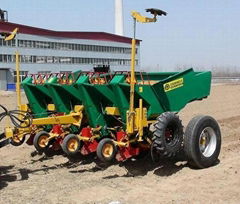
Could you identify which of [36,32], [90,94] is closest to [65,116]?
[90,94]

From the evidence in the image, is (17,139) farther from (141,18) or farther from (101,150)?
(141,18)

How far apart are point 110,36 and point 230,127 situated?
48.8 metres

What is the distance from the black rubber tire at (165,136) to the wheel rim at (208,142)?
0.49 metres

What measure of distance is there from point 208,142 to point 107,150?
175 centimetres

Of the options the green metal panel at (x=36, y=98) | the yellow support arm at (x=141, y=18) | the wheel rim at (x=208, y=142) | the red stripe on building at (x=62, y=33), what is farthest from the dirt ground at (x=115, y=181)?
the red stripe on building at (x=62, y=33)

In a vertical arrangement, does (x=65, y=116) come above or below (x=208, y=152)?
above

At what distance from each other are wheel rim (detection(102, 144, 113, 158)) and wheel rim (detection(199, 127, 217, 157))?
1.47m

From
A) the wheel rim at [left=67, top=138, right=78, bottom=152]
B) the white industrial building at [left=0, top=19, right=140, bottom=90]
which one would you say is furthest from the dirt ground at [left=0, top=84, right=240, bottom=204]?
the white industrial building at [left=0, top=19, right=140, bottom=90]

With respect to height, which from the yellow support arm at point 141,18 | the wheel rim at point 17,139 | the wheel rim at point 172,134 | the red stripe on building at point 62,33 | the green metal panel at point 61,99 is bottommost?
the wheel rim at point 17,139

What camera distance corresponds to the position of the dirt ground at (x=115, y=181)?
514cm

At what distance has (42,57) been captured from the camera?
48.4m

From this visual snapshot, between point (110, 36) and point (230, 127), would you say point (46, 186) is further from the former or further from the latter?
point (110, 36)

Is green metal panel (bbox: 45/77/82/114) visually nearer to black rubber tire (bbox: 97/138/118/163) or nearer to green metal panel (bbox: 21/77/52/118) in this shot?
green metal panel (bbox: 21/77/52/118)

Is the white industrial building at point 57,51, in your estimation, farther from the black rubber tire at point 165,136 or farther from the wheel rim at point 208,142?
the black rubber tire at point 165,136
